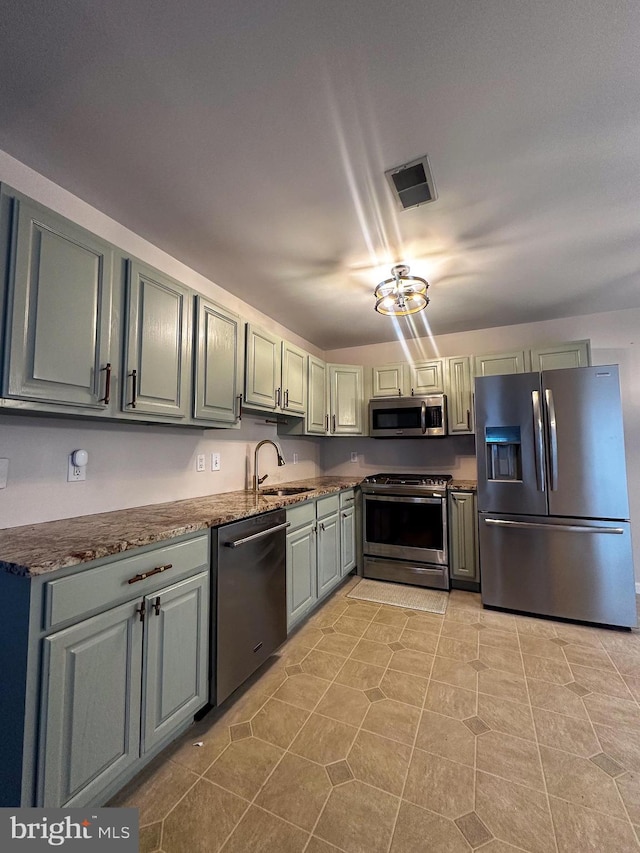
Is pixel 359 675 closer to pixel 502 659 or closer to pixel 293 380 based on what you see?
pixel 502 659

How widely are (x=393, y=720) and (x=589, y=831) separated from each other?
2.45 ft

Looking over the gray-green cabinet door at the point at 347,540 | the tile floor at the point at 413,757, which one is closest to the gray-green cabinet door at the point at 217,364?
the gray-green cabinet door at the point at 347,540

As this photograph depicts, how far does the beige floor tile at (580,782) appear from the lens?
4.22 feet

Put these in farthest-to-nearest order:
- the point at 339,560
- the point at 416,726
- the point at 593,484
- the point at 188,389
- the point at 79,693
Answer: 1. the point at 339,560
2. the point at 593,484
3. the point at 188,389
4. the point at 416,726
5. the point at 79,693

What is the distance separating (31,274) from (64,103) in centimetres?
63

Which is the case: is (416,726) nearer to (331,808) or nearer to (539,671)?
(331,808)

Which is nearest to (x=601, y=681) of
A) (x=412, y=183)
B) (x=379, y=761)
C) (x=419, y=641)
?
(x=419, y=641)

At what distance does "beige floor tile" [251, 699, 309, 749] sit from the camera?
1.60 metres

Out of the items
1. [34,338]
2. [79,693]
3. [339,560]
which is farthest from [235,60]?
[339,560]

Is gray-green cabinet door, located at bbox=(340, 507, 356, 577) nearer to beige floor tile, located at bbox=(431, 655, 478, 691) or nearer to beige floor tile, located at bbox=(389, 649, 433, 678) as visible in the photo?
beige floor tile, located at bbox=(389, 649, 433, 678)

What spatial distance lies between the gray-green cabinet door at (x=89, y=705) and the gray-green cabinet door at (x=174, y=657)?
50 millimetres

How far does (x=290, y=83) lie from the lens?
124 cm

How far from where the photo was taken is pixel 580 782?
1.37m

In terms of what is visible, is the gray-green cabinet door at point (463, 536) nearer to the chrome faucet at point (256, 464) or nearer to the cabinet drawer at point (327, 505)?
the cabinet drawer at point (327, 505)
